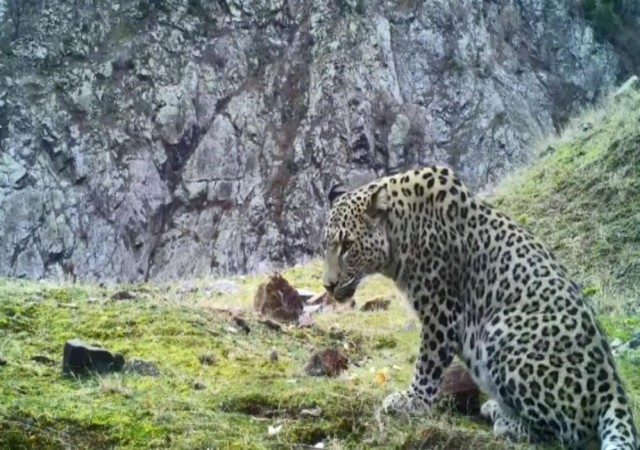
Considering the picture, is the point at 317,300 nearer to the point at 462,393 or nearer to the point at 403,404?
the point at 462,393

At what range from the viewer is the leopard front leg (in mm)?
8344

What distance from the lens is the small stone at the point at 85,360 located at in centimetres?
832

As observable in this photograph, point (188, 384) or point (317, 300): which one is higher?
point (317, 300)

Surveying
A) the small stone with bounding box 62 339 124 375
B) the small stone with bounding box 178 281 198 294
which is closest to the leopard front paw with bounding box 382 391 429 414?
the small stone with bounding box 62 339 124 375

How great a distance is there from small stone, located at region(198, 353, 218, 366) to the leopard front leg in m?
2.30

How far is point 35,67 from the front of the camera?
53.2 m

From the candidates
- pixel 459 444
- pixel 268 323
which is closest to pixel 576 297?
pixel 459 444

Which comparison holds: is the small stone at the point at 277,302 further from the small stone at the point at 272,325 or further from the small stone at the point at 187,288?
the small stone at the point at 187,288

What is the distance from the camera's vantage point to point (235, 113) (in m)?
54.3

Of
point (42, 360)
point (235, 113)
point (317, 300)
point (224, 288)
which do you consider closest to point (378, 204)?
point (42, 360)

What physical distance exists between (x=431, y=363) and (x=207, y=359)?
8.54ft

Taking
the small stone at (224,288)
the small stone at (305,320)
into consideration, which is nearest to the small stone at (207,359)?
the small stone at (305,320)

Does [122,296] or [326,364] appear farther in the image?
[122,296]

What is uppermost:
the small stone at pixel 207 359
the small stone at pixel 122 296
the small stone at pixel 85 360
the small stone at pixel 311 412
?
the small stone at pixel 122 296
